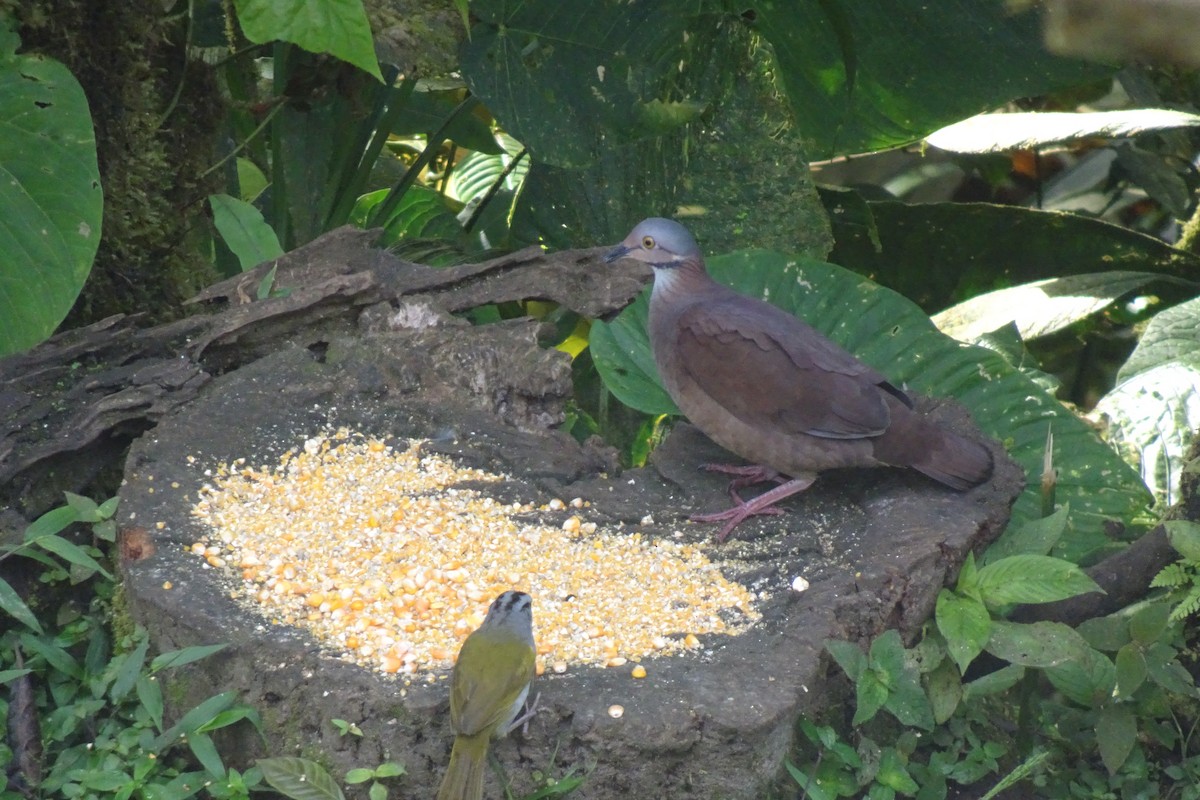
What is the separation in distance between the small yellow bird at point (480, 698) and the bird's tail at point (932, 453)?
112cm

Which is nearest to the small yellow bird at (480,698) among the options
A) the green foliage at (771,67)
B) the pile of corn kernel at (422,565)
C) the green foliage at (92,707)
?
the pile of corn kernel at (422,565)

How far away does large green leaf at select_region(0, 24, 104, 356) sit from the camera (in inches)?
109

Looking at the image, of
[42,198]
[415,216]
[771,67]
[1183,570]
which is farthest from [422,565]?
[415,216]

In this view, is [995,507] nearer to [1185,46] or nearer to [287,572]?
[1185,46]

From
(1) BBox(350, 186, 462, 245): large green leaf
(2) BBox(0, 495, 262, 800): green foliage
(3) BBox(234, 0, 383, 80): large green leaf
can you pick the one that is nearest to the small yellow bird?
(2) BBox(0, 495, 262, 800): green foliage

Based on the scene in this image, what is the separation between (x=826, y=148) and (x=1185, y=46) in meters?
3.08

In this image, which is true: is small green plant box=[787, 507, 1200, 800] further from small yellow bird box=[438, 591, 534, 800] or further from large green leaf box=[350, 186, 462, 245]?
large green leaf box=[350, 186, 462, 245]

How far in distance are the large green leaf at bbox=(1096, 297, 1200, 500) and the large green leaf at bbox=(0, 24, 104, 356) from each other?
10.1 ft

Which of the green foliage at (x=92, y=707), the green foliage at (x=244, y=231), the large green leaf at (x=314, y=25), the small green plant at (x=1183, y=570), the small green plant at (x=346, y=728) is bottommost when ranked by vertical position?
the small green plant at (x=1183, y=570)

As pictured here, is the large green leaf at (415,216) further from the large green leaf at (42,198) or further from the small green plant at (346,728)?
the small green plant at (346,728)

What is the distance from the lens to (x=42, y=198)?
2.81m

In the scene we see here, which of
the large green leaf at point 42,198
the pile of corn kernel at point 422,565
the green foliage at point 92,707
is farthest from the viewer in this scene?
the large green leaf at point 42,198

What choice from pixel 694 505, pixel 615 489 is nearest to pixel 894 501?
pixel 694 505

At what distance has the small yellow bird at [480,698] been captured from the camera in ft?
6.38
